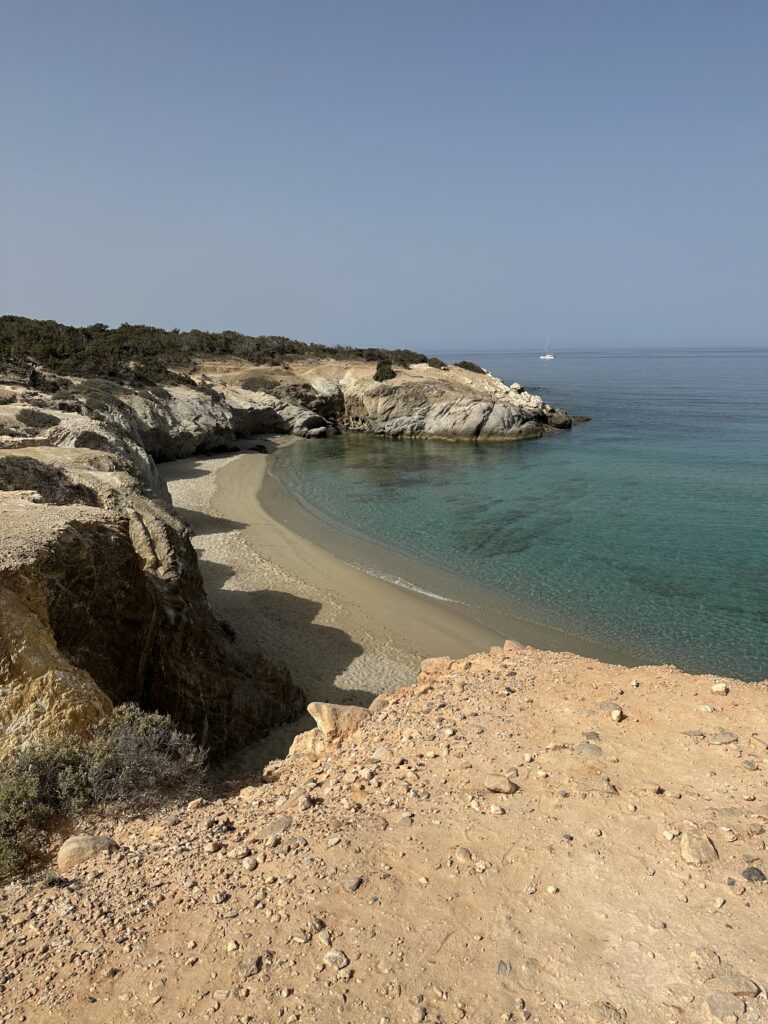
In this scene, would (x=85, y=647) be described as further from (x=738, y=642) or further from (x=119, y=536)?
(x=738, y=642)

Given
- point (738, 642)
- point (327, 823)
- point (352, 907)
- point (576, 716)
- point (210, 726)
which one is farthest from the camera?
point (738, 642)

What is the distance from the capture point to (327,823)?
540 cm

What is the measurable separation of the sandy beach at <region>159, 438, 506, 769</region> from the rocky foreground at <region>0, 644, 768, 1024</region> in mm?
4700

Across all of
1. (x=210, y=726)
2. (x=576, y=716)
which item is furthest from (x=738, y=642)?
(x=210, y=726)

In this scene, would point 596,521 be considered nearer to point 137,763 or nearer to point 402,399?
point 137,763

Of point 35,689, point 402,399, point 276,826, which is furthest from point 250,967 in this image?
point 402,399

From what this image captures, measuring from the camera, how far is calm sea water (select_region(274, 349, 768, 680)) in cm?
1648

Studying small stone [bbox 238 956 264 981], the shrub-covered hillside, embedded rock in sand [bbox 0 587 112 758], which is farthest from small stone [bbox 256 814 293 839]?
the shrub-covered hillside

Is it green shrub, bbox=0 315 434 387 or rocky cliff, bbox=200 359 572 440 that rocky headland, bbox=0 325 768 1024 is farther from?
rocky cliff, bbox=200 359 572 440

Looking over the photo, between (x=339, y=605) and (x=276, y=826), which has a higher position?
(x=276, y=826)

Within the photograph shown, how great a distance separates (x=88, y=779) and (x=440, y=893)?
330 centimetres

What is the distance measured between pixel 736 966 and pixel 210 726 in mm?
7393

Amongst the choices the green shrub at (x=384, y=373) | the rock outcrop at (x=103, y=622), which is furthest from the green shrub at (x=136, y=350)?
the rock outcrop at (x=103, y=622)

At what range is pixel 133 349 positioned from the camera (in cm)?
5481
